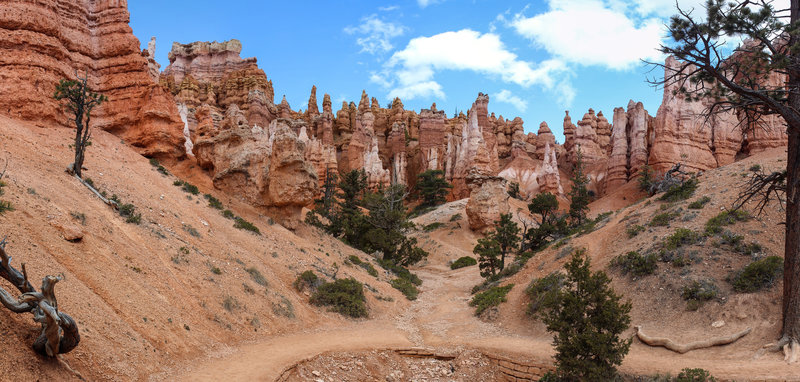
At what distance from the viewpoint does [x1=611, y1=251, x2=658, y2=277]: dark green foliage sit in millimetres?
18109

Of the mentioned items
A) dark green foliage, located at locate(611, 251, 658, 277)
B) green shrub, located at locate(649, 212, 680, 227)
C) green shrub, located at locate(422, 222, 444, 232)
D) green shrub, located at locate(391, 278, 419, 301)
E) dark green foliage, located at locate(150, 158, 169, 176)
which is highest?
dark green foliage, located at locate(150, 158, 169, 176)

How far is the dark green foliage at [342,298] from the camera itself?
753 inches

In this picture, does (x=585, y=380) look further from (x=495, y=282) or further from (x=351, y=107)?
(x=351, y=107)

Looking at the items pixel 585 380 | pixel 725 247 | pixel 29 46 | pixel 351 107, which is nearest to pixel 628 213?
pixel 725 247

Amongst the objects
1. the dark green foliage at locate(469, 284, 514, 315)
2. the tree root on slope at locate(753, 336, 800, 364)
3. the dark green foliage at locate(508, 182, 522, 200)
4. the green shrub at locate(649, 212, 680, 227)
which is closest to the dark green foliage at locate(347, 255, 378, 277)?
the dark green foliage at locate(469, 284, 514, 315)

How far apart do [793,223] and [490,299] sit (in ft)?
37.8

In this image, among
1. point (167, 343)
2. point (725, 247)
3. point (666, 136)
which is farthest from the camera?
point (666, 136)

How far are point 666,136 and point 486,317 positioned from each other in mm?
36507

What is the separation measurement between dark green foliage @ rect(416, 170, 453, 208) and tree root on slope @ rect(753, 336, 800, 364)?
170 ft

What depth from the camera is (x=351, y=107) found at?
8950 centimetres

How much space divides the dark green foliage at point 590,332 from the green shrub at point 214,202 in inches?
748

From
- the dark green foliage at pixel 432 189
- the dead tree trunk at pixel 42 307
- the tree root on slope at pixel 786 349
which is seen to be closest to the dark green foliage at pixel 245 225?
the dead tree trunk at pixel 42 307

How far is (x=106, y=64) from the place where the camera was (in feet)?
93.2

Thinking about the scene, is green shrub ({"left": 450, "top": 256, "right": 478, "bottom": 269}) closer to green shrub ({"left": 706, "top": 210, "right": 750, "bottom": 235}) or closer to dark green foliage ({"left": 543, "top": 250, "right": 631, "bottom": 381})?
green shrub ({"left": 706, "top": 210, "right": 750, "bottom": 235})
